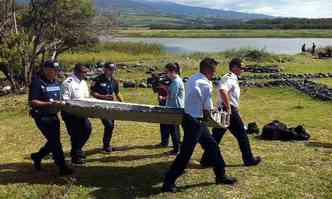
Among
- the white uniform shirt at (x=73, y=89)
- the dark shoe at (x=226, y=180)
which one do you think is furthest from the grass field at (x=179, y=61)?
the dark shoe at (x=226, y=180)

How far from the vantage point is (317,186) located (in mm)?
9547

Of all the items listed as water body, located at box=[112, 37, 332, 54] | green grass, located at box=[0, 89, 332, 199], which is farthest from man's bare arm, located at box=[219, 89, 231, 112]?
water body, located at box=[112, 37, 332, 54]

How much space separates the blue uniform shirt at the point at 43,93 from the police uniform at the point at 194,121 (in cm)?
243

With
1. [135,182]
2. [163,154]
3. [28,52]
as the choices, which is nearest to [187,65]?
[28,52]

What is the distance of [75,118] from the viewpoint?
10406 millimetres

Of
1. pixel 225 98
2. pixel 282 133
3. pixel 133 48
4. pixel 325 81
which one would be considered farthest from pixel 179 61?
pixel 225 98

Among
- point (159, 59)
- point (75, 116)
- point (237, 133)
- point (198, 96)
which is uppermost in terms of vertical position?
point (198, 96)

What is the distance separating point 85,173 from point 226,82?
3266 mm

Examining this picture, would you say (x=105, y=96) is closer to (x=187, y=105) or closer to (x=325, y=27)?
(x=187, y=105)

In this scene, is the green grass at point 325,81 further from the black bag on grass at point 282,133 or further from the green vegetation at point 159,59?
the black bag on grass at point 282,133

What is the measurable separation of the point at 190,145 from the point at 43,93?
279 cm

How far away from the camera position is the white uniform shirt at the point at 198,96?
8.66 metres

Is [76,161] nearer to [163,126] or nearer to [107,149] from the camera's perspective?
[107,149]

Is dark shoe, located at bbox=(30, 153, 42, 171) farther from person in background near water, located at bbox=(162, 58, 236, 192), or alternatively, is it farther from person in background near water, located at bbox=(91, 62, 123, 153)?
person in background near water, located at bbox=(162, 58, 236, 192)
